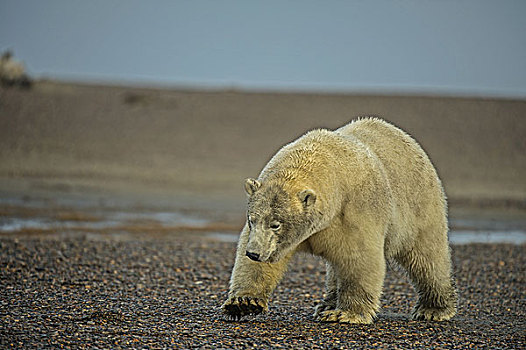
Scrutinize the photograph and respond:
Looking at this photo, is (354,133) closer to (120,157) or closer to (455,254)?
(455,254)

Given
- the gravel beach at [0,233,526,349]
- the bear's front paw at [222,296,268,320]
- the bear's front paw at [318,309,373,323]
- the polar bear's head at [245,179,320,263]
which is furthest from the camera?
the bear's front paw at [318,309,373,323]

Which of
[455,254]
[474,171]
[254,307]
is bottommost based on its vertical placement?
[474,171]

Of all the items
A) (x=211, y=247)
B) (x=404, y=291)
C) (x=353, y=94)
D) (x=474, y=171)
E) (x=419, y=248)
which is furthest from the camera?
(x=353, y=94)

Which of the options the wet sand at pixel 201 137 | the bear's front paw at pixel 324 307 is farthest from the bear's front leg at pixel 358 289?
the wet sand at pixel 201 137

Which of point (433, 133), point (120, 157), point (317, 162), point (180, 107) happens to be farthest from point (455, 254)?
point (180, 107)

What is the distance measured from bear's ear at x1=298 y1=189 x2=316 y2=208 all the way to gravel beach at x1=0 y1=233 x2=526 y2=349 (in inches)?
49.2

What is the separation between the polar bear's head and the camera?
639 cm

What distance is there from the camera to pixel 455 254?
526 inches

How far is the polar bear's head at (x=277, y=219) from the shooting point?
639 cm

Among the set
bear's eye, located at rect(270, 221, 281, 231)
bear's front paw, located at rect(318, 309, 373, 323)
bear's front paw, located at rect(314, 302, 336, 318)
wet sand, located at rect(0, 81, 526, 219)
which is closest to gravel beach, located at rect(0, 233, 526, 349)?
bear's front paw, located at rect(318, 309, 373, 323)

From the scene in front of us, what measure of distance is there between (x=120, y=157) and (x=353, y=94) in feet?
51.9

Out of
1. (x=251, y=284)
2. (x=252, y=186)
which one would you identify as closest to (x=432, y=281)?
(x=251, y=284)

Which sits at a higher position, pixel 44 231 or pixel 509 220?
pixel 44 231

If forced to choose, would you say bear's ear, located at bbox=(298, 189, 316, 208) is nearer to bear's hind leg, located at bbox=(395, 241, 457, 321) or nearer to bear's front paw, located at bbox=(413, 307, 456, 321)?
bear's hind leg, located at bbox=(395, 241, 457, 321)
